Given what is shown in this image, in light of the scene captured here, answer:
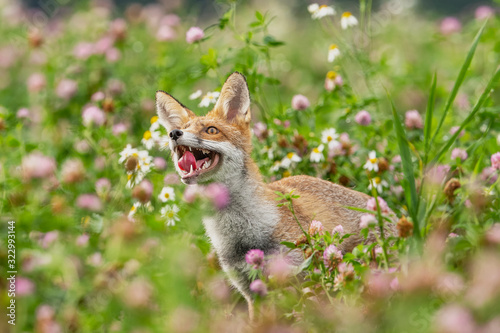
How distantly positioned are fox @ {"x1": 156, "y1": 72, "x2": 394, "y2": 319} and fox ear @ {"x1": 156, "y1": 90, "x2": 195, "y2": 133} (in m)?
0.12

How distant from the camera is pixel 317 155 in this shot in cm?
428

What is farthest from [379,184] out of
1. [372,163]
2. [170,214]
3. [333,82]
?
[170,214]

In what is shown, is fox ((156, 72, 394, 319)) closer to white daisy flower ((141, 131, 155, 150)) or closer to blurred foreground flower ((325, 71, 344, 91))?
white daisy flower ((141, 131, 155, 150))

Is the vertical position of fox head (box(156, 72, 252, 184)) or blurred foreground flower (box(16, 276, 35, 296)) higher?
fox head (box(156, 72, 252, 184))

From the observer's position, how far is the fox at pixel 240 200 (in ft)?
11.4

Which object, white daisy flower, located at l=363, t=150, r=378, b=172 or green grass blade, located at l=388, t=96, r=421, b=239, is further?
white daisy flower, located at l=363, t=150, r=378, b=172

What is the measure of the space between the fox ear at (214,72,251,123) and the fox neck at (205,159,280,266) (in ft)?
1.50

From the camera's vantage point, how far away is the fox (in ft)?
11.4

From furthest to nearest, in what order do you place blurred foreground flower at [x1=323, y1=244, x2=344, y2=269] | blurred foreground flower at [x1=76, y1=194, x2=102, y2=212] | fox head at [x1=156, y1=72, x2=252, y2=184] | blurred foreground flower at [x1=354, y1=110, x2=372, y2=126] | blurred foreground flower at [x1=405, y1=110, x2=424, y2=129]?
blurred foreground flower at [x1=405, y1=110, x2=424, y2=129] < blurred foreground flower at [x1=354, y1=110, x2=372, y2=126] < fox head at [x1=156, y1=72, x2=252, y2=184] < blurred foreground flower at [x1=76, y1=194, x2=102, y2=212] < blurred foreground flower at [x1=323, y1=244, x2=344, y2=269]

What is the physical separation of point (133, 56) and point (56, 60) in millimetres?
1122

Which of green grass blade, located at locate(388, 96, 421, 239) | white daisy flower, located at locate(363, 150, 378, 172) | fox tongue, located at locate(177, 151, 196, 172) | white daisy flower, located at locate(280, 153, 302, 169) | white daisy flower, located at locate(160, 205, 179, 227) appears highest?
green grass blade, located at locate(388, 96, 421, 239)

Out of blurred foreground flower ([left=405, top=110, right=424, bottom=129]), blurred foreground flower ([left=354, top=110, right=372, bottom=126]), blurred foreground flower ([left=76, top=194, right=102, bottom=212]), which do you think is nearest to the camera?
blurred foreground flower ([left=76, top=194, right=102, bottom=212])

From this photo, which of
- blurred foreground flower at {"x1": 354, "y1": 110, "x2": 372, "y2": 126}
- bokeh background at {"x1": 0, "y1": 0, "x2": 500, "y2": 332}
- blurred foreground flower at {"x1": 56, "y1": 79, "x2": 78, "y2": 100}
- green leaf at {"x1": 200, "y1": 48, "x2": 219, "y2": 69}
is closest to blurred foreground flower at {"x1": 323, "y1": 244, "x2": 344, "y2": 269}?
bokeh background at {"x1": 0, "y1": 0, "x2": 500, "y2": 332}

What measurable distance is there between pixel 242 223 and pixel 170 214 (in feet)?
1.39
